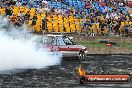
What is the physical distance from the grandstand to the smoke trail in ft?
22.7

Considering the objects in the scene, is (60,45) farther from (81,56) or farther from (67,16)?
(67,16)

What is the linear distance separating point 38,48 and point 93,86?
10.5 meters

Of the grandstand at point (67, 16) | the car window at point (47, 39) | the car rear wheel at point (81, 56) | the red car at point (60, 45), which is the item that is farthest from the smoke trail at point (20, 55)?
the grandstand at point (67, 16)

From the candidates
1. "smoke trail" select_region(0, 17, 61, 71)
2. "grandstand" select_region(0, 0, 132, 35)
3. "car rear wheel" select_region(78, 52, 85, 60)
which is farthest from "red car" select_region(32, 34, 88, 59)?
"grandstand" select_region(0, 0, 132, 35)

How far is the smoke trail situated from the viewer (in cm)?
2098

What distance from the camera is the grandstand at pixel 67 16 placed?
3281 cm

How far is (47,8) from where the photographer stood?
1416 inches

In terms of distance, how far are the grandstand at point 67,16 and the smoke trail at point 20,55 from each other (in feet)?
22.7

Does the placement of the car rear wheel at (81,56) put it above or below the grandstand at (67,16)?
below

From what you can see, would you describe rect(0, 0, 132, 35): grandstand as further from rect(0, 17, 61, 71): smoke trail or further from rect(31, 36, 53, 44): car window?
rect(0, 17, 61, 71): smoke trail

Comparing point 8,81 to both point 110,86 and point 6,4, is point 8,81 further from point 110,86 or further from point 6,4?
point 6,4

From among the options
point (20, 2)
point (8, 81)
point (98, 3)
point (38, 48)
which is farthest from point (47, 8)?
point (8, 81)

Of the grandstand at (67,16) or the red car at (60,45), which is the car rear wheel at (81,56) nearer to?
the red car at (60,45)

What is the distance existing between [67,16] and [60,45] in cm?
1006
